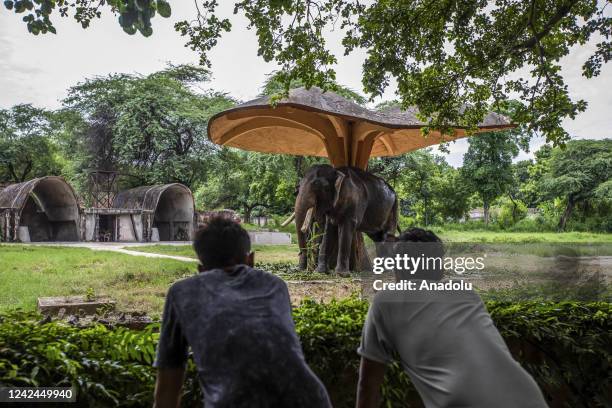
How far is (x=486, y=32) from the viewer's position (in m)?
7.06

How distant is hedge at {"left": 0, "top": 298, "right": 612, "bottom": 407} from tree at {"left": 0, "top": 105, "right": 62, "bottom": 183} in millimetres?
24668

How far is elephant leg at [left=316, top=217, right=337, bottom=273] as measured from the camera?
9891mm

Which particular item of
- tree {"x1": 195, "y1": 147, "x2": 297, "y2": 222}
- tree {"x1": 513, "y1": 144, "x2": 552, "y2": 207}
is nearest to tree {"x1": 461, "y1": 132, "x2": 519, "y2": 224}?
tree {"x1": 513, "y1": 144, "x2": 552, "y2": 207}

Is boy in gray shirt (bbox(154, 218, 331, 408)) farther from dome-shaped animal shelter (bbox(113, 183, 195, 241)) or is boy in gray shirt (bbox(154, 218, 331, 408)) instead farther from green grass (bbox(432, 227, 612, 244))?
dome-shaped animal shelter (bbox(113, 183, 195, 241))

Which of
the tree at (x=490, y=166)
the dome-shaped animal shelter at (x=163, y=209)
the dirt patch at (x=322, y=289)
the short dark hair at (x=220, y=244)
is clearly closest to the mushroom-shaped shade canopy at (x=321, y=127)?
the dirt patch at (x=322, y=289)

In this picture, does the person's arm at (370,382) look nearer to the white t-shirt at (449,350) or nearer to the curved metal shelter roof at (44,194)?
the white t-shirt at (449,350)

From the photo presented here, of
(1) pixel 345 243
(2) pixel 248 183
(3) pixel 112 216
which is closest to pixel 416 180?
(2) pixel 248 183

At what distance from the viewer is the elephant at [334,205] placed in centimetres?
966

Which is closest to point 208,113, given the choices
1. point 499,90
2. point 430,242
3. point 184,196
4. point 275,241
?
point 184,196

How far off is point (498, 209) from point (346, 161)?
22169mm

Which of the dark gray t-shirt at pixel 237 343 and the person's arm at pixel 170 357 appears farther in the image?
the person's arm at pixel 170 357

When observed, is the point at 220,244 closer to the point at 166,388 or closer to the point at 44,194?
the point at 166,388

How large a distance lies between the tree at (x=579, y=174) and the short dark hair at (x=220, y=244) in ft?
93.3

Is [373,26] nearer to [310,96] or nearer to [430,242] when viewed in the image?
[310,96]
